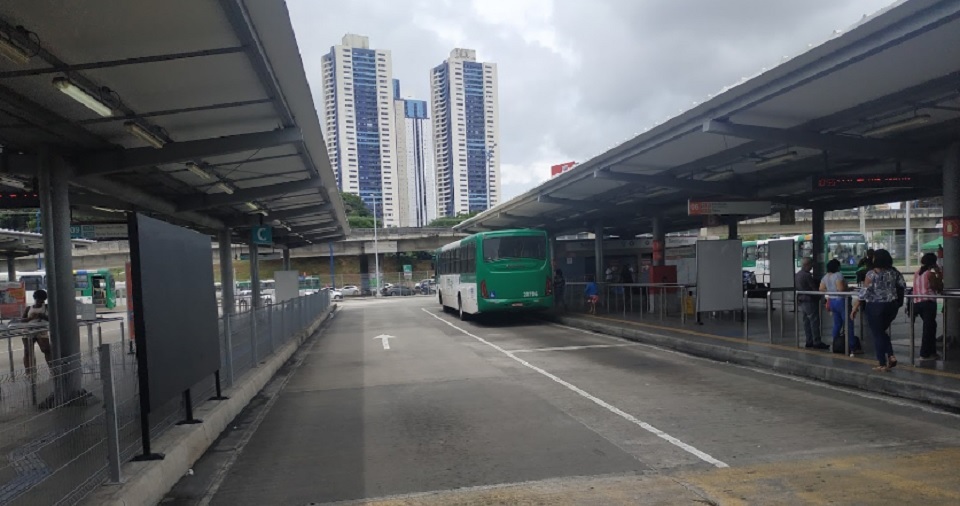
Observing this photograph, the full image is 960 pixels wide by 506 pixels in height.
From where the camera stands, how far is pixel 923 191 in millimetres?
19406

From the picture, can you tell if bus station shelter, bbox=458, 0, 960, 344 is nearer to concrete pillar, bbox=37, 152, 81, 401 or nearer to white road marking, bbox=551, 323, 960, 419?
white road marking, bbox=551, 323, 960, 419

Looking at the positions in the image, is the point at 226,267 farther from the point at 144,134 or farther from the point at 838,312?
the point at 838,312

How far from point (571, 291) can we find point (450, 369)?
1601cm

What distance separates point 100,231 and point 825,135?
2421 cm

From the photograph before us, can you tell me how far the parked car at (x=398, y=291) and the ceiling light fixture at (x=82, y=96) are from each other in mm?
52641

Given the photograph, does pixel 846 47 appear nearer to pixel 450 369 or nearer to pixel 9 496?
pixel 450 369

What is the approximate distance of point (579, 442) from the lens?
21.8 feet

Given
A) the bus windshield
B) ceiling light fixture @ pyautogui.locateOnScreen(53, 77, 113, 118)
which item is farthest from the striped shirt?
the bus windshield

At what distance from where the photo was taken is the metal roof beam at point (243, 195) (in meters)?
15.3

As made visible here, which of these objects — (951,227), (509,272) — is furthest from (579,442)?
(509,272)

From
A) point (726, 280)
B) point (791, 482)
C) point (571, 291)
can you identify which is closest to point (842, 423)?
point (791, 482)

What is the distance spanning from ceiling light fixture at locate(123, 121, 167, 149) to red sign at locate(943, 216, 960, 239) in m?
13.4

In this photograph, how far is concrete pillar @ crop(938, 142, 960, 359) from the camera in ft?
37.2

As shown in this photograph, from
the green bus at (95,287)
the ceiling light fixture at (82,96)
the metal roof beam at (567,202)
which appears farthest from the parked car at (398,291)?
the ceiling light fixture at (82,96)
